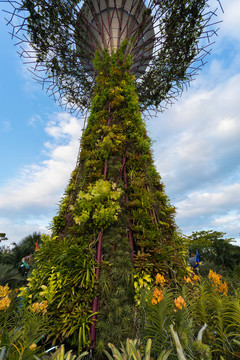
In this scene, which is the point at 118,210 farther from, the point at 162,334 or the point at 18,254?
the point at 18,254

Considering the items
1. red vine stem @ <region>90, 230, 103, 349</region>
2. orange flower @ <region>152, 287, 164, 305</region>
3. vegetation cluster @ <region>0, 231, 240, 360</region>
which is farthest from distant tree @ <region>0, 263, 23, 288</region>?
orange flower @ <region>152, 287, 164, 305</region>

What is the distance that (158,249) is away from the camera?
2.89 meters

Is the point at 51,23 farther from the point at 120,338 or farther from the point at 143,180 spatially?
the point at 120,338

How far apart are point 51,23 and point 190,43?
5.87m

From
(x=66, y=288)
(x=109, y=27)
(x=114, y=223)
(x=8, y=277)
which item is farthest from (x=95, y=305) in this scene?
(x=109, y=27)

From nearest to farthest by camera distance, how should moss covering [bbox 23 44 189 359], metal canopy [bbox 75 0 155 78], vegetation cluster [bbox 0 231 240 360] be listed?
vegetation cluster [bbox 0 231 240 360] < moss covering [bbox 23 44 189 359] < metal canopy [bbox 75 0 155 78]

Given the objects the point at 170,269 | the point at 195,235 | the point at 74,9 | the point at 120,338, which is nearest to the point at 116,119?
the point at 170,269

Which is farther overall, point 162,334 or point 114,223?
point 114,223

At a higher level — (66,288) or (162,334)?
(66,288)

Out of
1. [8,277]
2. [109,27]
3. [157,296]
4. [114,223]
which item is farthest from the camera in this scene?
[109,27]

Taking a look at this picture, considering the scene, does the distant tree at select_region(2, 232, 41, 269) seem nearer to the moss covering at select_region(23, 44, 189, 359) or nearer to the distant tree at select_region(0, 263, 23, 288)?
the distant tree at select_region(0, 263, 23, 288)

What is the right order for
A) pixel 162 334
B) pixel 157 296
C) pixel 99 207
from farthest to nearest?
1. pixel 99 207
2. pixel 157 296
3. pixel 162 334

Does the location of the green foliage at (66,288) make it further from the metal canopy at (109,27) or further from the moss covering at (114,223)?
the metal canopy at (109,27)

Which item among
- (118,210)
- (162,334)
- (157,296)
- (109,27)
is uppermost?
(109,27)
